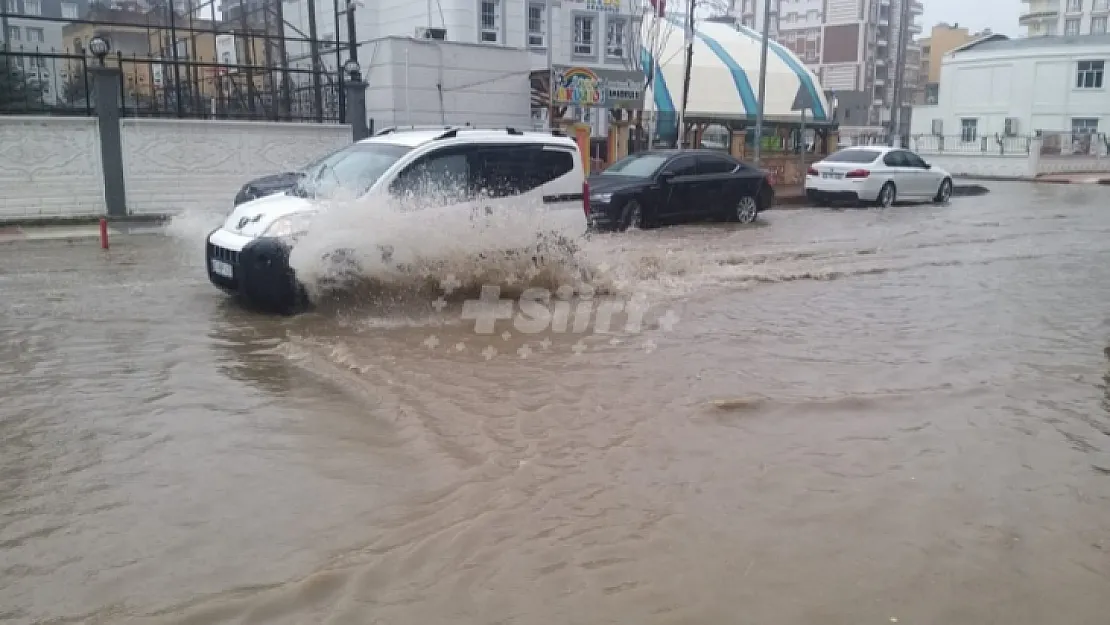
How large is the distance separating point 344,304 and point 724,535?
16.9 feet

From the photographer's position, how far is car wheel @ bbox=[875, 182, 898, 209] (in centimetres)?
2183

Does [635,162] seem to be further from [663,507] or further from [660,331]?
[663,507]

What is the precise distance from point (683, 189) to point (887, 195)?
25.3ft

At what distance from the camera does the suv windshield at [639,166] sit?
16531mm

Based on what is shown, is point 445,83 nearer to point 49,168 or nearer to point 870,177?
point 49,168

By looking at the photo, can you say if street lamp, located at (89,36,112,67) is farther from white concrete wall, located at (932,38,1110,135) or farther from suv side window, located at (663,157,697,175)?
white concrete wall, located at (932,38,1110,135)

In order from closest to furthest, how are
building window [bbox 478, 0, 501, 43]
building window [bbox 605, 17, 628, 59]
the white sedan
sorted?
the white sedan
building window [bbox 478, 0, 501, 43]
building window [bbox 605, 17, 628, 59]

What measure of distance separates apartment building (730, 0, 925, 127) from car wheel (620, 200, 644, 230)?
73.2m

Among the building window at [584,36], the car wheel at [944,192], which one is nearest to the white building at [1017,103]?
the car wheel at [944,192]

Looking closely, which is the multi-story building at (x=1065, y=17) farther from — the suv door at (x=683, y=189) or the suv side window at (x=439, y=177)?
the suv side window at (x=439, y=177)

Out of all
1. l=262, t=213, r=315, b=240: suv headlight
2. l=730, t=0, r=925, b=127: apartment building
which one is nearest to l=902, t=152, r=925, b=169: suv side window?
l=262, t=213, r=315, b=240: suv headlight

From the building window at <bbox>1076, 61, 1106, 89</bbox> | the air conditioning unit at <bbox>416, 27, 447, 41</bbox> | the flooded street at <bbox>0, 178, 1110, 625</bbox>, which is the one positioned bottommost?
the flooded street at <bbox>0, 178, 1110, 625</bbox>

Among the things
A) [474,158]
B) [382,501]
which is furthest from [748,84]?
[382,501]

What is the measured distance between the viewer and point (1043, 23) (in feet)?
273
